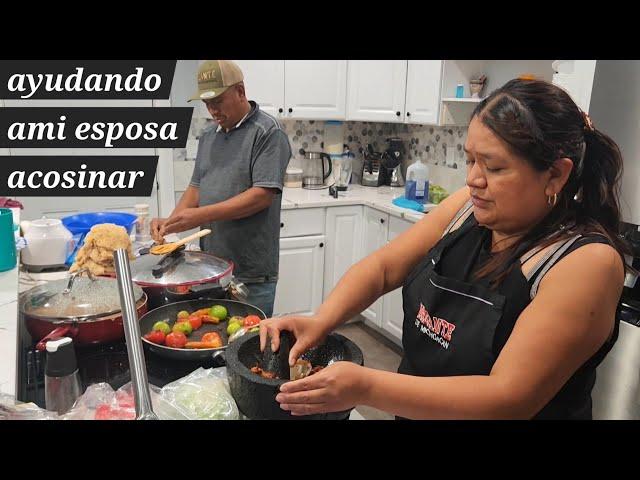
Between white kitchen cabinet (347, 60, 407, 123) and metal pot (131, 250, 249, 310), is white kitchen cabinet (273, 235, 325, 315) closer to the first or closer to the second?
white kitchen cabinet (347, 60, 407, 123)

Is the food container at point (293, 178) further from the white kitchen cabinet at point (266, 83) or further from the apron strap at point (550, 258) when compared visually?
the apron strap at point (550, 258)

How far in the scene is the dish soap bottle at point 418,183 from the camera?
347cm

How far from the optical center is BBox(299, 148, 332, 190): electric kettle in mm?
4039

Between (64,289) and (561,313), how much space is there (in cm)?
119

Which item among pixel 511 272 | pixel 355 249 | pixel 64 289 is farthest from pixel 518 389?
pixel 355 249

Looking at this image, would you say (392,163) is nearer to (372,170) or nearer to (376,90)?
(372,170)

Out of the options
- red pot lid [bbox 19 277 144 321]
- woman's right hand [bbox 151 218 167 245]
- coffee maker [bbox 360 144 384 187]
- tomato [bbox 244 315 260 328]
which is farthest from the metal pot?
coffee maker [bbox 360 144 384 187]

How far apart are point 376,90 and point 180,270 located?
99.9 inches

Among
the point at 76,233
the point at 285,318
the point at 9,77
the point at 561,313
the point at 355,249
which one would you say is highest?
the point at 9,77

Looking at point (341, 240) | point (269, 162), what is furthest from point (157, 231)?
point (341, 240)

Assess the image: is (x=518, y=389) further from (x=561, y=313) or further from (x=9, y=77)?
(x=9, y=77)

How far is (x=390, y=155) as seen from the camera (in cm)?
411

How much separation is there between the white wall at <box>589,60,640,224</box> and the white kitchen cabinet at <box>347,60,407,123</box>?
2.19 m
